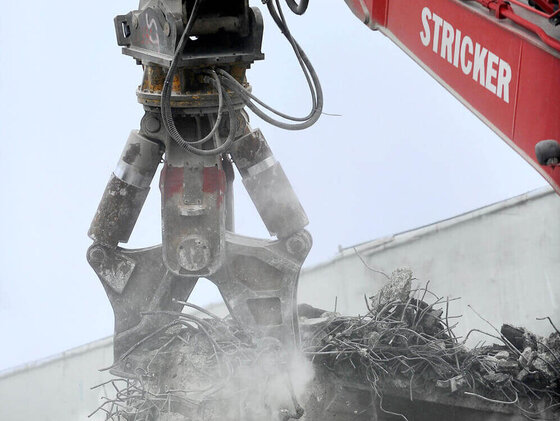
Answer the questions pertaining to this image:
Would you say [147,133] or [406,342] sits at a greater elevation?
[147,133]

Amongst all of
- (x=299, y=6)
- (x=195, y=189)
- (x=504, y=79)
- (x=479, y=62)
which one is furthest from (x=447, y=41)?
(x=195, y=189)

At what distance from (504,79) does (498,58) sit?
0.20ft

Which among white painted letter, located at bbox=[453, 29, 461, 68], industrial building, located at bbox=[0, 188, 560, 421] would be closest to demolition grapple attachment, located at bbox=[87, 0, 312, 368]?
white painted letter, located at bbox=[453, 29, 461, 68]

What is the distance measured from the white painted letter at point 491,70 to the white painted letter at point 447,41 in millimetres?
194

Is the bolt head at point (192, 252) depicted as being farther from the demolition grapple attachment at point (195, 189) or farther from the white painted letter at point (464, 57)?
the white painted letter at point (464, 57)

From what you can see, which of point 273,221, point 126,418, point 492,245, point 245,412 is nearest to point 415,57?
Result: point 273,221

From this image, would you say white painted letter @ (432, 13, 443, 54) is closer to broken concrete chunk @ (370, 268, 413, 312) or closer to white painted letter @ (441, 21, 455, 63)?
white painted letter @ (441, 21, 455, 63)

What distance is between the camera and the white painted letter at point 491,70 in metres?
2.88

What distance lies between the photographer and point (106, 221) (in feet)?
13.6

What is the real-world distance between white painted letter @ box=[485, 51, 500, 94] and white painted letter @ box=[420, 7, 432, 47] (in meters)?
0.33

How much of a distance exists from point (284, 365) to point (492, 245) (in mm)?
2035

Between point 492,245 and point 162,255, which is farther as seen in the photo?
point 492,245

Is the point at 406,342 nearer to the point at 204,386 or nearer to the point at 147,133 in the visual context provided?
the point at 204,386

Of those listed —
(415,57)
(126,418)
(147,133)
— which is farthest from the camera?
(126,418)
